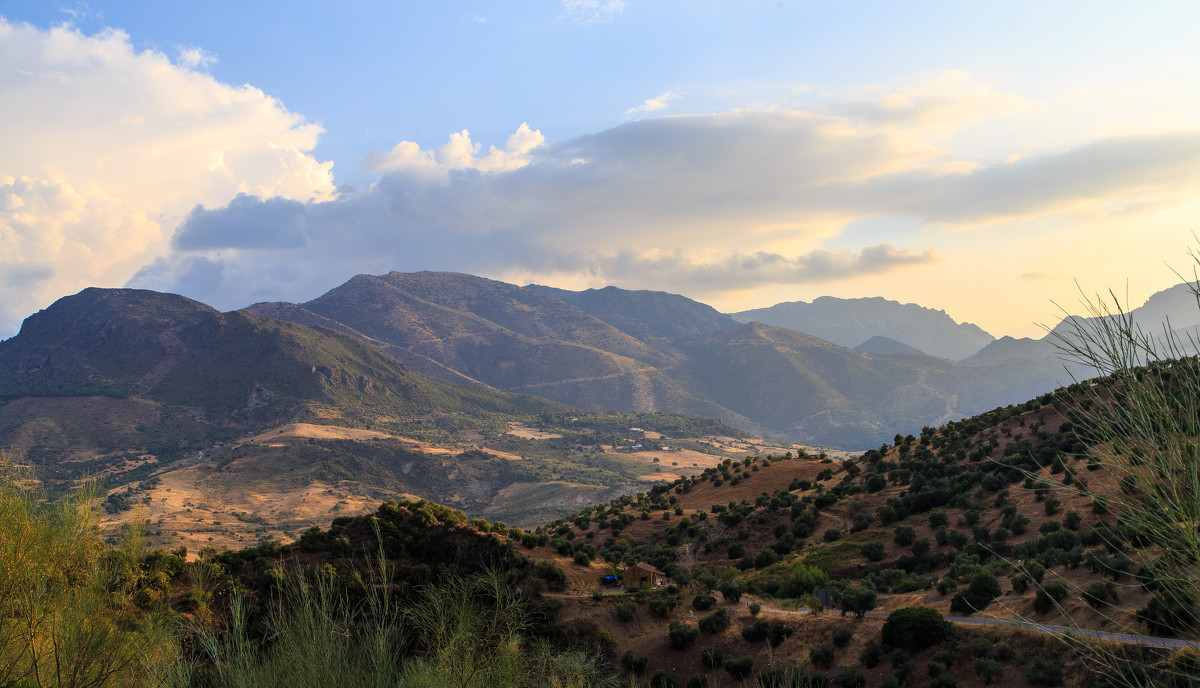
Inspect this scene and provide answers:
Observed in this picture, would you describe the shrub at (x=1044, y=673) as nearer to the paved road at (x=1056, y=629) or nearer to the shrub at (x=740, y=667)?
the paved road at (x=1056, y=629)

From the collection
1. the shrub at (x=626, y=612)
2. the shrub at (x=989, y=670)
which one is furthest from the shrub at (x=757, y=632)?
the shrub at (x=989, y=670)

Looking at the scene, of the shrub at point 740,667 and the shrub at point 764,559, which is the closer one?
the shrub at point 740,667

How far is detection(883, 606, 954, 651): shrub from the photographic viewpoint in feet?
83.4

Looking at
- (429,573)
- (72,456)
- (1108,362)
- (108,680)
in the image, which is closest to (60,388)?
(72,456)

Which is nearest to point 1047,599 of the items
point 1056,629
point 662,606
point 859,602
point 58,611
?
point 1056,629

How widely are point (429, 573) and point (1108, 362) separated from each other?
32878 millimetres

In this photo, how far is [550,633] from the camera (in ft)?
104

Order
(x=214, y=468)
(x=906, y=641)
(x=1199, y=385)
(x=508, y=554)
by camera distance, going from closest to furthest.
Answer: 1. (x=1199, y=385)
2. (x=906, y=641)
3. (x=508, y=554)
4. (x=214, y=468)

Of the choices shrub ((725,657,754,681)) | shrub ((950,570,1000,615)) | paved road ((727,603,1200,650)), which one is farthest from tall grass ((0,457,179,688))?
shrub ((950,570,1000,615))

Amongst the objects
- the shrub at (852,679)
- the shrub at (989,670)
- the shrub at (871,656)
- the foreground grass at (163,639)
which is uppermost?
the foreground grass at (163,639)

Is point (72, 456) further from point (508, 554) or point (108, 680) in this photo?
point (108, 680)

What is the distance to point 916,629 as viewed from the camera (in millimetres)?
25766

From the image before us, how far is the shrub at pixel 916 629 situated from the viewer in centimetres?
2541

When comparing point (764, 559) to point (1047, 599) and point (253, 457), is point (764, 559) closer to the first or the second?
point (1047, 599)
